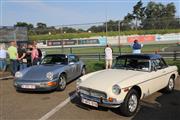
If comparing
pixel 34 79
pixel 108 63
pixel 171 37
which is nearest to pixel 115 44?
pixel 171 37

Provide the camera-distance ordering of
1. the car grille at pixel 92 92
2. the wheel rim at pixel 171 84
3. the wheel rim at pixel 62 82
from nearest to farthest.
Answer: the car grille at pixel 92 92, the wheel rim at pixel 171 84, the wheel rim at pixel 62 82

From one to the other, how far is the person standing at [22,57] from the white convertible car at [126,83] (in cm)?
593

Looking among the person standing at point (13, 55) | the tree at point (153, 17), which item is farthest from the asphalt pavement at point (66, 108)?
the tree at point (153, 17)

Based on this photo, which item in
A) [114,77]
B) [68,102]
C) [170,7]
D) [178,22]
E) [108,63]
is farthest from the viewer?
[170,7]

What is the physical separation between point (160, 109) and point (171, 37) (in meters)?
22.2

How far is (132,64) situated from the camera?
7.09 metres

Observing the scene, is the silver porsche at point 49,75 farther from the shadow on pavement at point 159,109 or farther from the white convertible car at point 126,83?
the white convertible car at point 126,83

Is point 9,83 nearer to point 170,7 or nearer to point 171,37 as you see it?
point 171,37

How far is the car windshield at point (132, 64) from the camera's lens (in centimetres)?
681

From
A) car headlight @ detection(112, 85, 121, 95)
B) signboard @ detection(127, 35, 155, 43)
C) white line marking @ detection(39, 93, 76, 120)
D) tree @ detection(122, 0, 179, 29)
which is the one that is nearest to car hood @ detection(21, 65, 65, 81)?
white line marking @ detection(39, 93, 76, 120)

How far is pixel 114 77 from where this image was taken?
617cm

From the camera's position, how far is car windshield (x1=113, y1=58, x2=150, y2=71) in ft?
22.4

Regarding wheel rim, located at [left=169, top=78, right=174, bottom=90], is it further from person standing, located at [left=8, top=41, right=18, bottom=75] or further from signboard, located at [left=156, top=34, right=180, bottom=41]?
signboard, located at [left=156, top=34, right=180, bottom=41]

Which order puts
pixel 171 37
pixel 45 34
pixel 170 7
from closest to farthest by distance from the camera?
pixel 171 37 → pixel 45 34 → pixel 170 7
